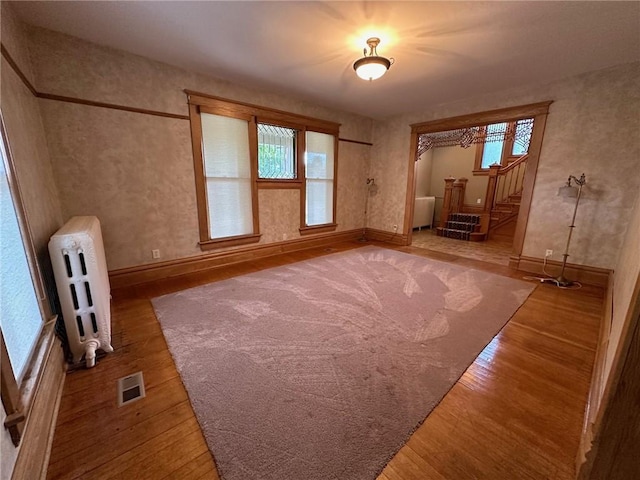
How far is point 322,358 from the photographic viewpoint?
1.77 meters

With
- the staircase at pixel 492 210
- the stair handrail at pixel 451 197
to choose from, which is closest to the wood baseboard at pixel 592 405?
the staircase at pixel 492 210

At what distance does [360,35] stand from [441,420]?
2961mm

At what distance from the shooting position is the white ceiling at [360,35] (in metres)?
1.94

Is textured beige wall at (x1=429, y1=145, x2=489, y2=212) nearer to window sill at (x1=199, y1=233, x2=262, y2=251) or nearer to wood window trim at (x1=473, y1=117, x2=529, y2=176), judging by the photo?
wood window trim at (x1=473, y1=117, x2=529, y2=176)

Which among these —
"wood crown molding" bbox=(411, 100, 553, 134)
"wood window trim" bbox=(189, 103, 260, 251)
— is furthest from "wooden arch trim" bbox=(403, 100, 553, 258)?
"wood window trim" bbox=(189, 103, 260, 251)

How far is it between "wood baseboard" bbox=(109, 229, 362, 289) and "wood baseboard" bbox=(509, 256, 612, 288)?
3.08 m

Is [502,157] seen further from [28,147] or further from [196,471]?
[28,147]

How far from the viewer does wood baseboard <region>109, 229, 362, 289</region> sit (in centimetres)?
298

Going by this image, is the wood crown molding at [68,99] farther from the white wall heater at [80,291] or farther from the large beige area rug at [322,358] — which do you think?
the large beige area rug at [322,358]

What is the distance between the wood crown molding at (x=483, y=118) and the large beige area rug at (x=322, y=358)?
2.30 meters

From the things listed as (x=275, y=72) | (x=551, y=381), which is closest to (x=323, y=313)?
(x=551, y=381)

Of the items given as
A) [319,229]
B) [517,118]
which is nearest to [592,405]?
[517,118]

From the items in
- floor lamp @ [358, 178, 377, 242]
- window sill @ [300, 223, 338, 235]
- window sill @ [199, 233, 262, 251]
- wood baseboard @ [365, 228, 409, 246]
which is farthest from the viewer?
floor lamp @ [358, 178, 377, 242]

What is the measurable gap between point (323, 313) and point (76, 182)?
9.25ft
